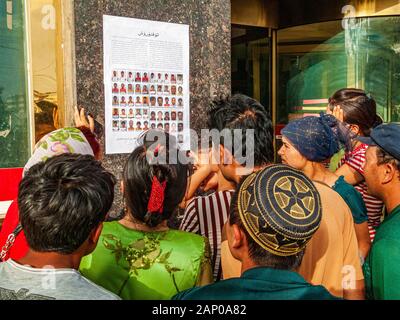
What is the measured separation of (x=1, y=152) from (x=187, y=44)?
1684 millimetres

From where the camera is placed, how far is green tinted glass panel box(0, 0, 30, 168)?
3646 millimetres

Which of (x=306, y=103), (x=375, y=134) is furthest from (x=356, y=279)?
(x=306, y=103)

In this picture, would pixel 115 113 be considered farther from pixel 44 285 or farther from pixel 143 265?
pixel 44 285

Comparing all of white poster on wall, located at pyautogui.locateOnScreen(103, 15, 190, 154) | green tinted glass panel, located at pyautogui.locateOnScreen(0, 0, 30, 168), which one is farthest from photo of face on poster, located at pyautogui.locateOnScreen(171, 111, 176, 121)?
green tinted glass panel, located at pyautogui.locateOnScreen(0, 0, 30, 168)

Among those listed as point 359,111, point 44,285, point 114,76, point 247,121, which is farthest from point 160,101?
point 44,285

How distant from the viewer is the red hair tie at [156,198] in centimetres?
215

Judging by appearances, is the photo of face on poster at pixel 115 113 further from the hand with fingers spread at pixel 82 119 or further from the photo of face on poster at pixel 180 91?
the photo of face on poster at pixel 180 91

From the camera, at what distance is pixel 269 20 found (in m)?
6.53

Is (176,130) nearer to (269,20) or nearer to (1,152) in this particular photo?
(1,152)

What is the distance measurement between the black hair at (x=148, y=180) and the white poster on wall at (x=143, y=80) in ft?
5.27

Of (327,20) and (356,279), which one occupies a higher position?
(327,20)

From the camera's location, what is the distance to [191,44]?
4.25 meters

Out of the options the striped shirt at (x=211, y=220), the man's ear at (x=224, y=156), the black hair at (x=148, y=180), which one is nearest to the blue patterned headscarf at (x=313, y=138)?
the man's ear at (x=224, y=156)
